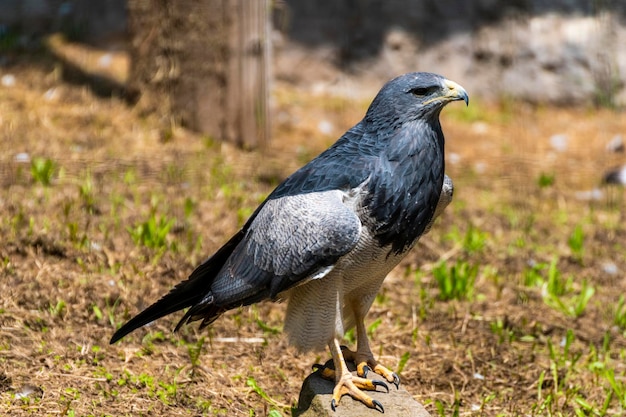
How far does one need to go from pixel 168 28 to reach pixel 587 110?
426cm

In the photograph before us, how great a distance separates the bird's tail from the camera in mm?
3291

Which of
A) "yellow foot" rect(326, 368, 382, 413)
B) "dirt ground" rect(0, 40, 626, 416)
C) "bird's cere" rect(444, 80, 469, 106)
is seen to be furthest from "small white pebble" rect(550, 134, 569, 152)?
"yellow foot" rect(326, 368, 382, 413)

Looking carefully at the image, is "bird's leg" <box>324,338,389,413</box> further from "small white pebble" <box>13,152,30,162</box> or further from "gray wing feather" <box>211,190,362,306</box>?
"small white pebble" <box>13,152,30,162</box>

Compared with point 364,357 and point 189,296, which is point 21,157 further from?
point 364,357

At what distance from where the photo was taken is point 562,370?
4.11 metres

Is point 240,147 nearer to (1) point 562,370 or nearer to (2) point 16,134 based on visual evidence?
(2) point 16,134

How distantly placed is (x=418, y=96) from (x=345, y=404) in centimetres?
115

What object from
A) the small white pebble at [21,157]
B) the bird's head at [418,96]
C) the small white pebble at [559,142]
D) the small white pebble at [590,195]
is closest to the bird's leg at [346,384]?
the bird's head at [418,96]

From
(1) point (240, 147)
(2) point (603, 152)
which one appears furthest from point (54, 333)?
(2) point (603, 152)

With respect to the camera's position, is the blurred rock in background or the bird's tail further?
the blurred rock in background

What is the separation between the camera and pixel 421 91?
3.17 meters

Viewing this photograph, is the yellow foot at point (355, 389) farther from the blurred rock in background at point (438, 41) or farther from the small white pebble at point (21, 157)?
the blurred rock in background at point (438, 41)

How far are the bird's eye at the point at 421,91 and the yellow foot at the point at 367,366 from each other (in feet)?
3.45

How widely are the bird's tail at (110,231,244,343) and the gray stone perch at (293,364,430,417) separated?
18.0 inches
